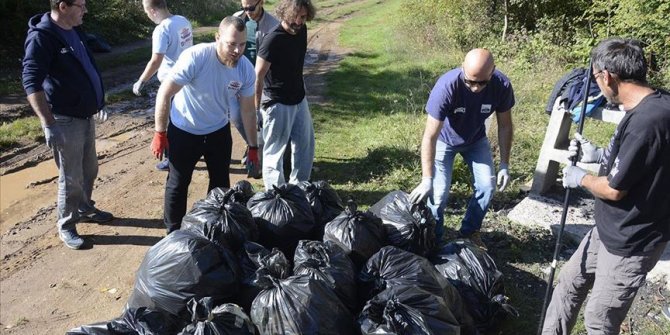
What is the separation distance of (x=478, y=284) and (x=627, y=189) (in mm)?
1093

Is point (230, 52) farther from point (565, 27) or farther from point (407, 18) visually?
point (407, 18)

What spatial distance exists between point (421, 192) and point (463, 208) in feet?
4.45

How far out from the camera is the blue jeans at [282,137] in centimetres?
434

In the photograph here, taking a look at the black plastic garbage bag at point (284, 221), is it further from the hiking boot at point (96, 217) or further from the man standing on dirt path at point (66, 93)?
the hiking boot at point (96, 217)

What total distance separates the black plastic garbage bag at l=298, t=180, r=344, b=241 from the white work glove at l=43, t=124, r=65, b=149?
1.83m

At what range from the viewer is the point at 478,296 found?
10.1 feet

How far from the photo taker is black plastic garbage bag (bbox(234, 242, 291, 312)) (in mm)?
2713

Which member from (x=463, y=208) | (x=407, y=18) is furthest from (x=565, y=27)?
(x=463, y=208)

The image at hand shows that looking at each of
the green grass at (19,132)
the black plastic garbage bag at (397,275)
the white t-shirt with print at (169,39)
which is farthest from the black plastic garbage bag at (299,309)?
the green grass at (19,132)

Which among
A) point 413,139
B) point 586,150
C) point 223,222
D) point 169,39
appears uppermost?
point 169,39

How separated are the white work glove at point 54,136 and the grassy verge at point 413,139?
2.50m

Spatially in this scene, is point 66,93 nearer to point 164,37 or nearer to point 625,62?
point 164,37

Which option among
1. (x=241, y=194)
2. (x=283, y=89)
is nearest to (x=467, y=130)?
(x=283, y=89)

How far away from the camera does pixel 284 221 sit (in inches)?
131
